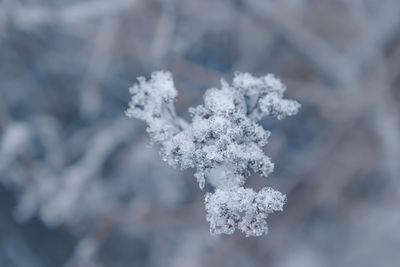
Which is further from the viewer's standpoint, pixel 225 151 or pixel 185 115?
pixel 185 115

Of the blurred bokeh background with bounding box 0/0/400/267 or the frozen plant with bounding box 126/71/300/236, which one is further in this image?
the blurred bokeh background with bounding box 0/0/400/267

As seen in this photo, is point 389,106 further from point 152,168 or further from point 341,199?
point 152,168

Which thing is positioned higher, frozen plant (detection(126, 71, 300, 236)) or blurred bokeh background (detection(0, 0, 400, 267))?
blurred bokeh background (detection(0, 0, 400, 267))

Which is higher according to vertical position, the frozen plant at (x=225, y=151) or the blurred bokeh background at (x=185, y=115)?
the blurred bokeh background at (x=185, y=115)

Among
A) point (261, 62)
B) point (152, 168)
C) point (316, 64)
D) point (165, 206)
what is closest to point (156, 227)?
point (165, 206)

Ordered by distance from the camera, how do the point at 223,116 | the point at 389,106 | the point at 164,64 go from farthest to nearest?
the point at 389,106
the point at 164,64
the point at 223,116
